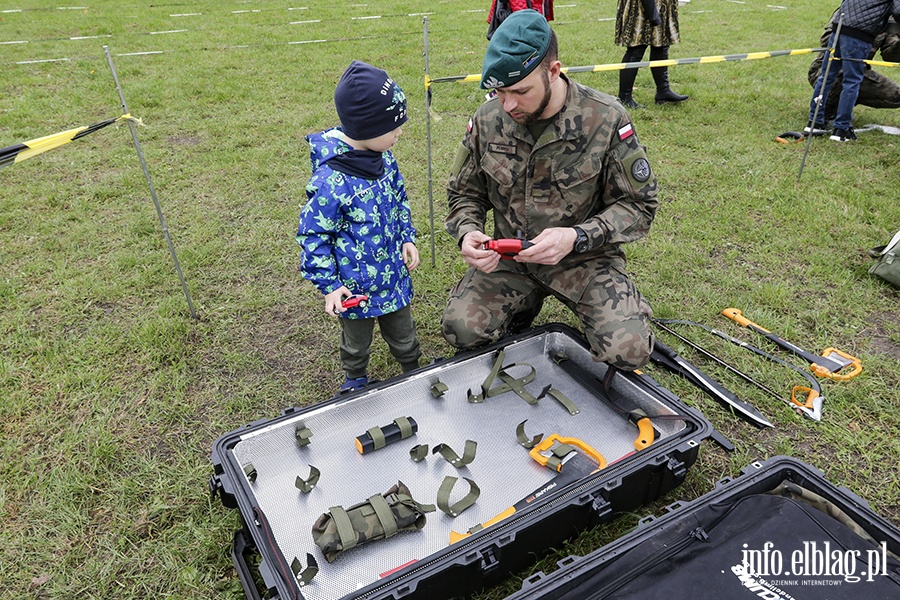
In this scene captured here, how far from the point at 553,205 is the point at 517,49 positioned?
0.86 m

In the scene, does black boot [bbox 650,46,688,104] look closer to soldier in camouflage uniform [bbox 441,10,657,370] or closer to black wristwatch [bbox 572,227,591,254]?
soldier in camouflage uniform [bbox 441,10,657,370]

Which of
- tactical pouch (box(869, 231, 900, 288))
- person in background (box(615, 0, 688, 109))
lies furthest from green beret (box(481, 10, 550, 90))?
person in background (box(615, 0, 688, 109))

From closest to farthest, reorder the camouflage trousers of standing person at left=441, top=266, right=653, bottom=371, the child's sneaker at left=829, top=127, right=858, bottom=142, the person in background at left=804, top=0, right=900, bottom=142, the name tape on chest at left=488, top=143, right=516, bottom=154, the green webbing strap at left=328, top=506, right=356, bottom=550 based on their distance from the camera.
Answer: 1. the green webbing strap at left=328, top=506, right=356, bottom=550
2. the camouflage trousers of standing person at left=441, top=266, right=653, bottom=371
3. the name tape on chest at left=488, top=143, right=516, bottom=154
4. the person in background at left=804, top=0, right=900, bottom=142
5. the child's sneaker at left=829, top=127, right=858, bottom=142

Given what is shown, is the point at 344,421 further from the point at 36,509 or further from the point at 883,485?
the point at 883,485

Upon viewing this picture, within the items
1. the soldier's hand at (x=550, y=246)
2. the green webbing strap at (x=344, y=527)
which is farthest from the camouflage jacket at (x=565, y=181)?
the green webbing strap at (x=344, y=527)

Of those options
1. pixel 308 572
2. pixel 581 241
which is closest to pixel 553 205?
pixel 581 241

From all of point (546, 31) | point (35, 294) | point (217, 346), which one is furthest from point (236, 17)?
point (546, 31)

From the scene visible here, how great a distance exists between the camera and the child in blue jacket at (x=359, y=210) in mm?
2590

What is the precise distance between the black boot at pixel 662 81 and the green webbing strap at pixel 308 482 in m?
6.94

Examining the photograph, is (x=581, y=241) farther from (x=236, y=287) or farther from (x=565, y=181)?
(x=236, y=287)

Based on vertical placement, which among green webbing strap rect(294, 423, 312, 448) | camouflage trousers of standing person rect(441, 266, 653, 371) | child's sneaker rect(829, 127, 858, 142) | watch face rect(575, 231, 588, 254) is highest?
watch face rect(575, 231, 588, 254)

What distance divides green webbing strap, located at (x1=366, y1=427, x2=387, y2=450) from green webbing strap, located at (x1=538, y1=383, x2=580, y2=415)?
2.91ft

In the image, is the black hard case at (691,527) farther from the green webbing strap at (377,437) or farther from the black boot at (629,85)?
the black boot at (629,85)

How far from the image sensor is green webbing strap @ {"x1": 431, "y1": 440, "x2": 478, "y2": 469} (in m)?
2.81
